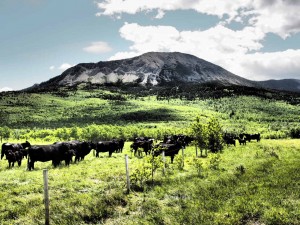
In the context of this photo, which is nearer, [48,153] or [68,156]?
[48,153]

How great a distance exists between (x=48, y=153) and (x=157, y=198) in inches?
456

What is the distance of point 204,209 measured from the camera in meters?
15.0

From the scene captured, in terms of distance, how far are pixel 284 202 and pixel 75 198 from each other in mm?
9647

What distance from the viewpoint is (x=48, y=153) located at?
25391 mm

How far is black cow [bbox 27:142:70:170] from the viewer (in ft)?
80.0

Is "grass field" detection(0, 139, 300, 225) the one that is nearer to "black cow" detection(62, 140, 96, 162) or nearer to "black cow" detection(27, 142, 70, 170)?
"black cow" detection(27, 142, 70, 170)

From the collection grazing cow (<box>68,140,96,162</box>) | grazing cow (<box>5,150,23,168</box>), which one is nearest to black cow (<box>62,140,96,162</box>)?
grazing cow (<box>68,140,96,162</box>)

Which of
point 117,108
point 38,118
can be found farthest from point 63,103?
point 38,118

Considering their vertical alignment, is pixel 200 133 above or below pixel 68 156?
above

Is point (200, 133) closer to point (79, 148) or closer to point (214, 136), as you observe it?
point (214, 136)

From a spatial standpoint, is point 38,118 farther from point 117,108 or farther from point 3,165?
point 3,165

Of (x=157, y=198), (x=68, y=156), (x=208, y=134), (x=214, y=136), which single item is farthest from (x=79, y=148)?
(x=214, y=136)

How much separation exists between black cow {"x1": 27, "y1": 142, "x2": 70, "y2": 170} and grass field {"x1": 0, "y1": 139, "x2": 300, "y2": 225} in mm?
2500

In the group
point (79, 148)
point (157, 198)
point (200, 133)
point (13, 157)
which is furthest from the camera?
point (200, 133)
